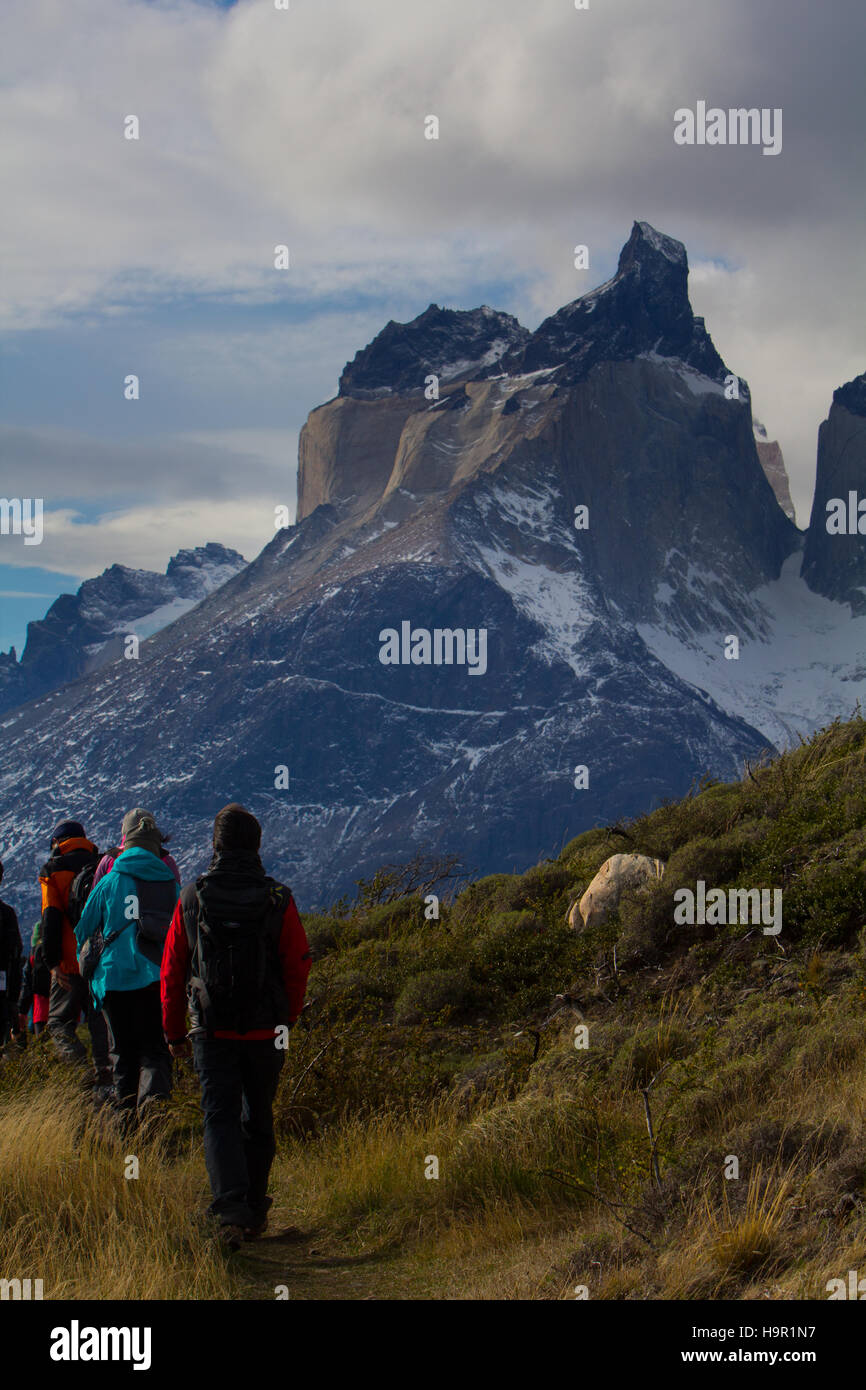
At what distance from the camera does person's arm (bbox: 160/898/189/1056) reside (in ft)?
20.5

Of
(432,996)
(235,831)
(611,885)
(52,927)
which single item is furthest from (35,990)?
(611,885)

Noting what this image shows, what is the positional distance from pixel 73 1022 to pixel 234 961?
369cm

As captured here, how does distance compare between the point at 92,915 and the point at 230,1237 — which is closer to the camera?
the point at 230,1237

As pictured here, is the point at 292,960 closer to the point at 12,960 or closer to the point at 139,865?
the point at 139,865

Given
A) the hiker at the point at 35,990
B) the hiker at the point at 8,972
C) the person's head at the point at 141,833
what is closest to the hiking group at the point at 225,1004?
the person's head at the point at 141,833

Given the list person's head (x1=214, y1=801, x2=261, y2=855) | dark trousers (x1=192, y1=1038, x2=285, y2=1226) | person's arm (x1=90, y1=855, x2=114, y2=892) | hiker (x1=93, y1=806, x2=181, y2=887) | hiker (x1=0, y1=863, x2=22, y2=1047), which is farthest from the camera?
hiker (x1=0, y1=863, x2=22, y2=1047)

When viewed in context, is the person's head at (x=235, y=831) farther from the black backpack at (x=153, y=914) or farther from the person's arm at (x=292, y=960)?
the black backpack at (x=153, y=914)

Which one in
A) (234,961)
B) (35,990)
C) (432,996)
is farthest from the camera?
(432,996)

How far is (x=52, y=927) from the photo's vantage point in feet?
28.7

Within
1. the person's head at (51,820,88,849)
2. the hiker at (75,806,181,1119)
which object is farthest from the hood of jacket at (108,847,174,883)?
the person's head at (51,820,88,849)

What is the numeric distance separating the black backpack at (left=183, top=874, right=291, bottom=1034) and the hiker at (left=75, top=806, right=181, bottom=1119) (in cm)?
146

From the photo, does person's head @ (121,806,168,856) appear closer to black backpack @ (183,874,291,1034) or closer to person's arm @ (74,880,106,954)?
person's arm @ (74,880,106,954)

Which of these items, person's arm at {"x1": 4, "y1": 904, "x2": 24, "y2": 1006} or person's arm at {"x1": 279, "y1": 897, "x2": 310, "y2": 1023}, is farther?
person's arm at {"x1": 4, "y1": 904, "x2": 24, "y2": 1006}
